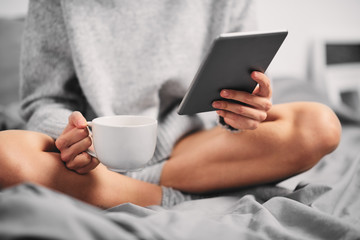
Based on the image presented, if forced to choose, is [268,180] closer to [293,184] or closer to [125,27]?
[293,184]

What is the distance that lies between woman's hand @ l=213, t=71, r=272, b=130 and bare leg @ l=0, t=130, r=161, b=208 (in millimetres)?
241

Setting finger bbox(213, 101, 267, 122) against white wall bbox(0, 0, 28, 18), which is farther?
white wall bbox(0, 0, 28, 18)

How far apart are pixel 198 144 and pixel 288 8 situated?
151 cm

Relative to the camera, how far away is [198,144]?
78cm

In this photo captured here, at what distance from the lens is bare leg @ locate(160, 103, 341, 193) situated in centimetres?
66

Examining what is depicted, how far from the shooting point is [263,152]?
675 mm

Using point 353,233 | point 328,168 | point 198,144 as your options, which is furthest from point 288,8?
point 353,233

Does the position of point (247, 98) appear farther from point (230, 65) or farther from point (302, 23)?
point (302, 23)

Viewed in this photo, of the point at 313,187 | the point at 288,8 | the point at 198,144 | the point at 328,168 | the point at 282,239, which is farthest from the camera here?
the point at 288,8

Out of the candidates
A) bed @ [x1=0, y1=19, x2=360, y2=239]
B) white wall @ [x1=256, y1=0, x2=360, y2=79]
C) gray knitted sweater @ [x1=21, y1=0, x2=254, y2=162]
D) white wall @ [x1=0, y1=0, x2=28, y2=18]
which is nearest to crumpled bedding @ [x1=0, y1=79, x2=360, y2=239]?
bed @ [x1=0, y1=19, x2=360, y2=239]

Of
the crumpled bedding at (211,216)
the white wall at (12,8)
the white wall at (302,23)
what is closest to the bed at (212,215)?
the crumpled bedding at (211,216)

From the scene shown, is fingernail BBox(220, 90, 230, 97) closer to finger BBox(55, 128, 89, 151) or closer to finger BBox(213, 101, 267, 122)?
finger BBox(213, 101, 267, 122)

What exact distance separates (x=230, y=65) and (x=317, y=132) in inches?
10.6

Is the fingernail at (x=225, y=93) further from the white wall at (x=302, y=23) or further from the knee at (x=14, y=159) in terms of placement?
the white wall at (x=302, y=23)
